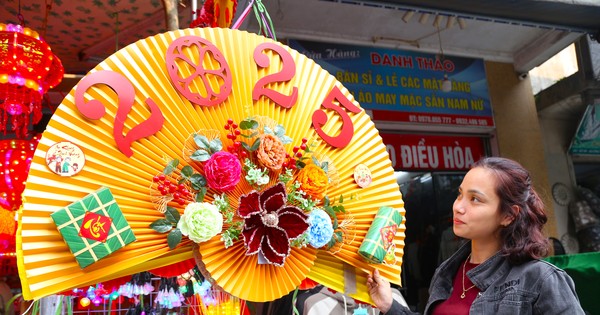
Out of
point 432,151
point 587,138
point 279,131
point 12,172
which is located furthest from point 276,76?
point 587,138

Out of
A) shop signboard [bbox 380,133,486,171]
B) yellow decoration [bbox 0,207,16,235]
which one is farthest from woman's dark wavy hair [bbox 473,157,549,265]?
shop signboard [bbox 380,133,486,171]

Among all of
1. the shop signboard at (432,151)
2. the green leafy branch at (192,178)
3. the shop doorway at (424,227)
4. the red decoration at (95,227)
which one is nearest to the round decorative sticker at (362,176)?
the green leafy branch at (192,178)

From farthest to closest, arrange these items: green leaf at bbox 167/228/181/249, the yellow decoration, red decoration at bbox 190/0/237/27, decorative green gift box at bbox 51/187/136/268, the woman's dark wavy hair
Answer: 1. the yellow decoration
2. red decoration at bbox 190/0/237/27
3. the woman's dark wavy hair
4. green leaf at bbox 167/228/181/249
5. decorative green gift box at bbox 51/187/136/268

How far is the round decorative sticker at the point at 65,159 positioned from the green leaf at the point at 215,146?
0.30 meters

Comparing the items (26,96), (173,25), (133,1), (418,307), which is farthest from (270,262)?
(418,307)

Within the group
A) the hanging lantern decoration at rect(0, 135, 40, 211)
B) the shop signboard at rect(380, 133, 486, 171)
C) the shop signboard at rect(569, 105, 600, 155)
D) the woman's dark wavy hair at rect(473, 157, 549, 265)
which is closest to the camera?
the woman's dark wavy hair at rect(473, 157, 549, 265)

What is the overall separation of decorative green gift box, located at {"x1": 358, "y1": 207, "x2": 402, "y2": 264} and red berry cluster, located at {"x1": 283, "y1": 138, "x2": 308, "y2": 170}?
0.32 meters

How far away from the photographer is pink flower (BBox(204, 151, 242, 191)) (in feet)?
4.14

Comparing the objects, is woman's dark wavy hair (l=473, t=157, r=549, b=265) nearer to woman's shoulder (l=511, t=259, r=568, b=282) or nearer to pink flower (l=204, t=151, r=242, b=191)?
woman's shoulder (l=511, t=259, r=568, b=282)

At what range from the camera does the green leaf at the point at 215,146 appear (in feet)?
4.29

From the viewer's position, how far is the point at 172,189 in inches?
49.6

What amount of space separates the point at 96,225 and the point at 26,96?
1.82m

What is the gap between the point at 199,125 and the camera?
4.39ft

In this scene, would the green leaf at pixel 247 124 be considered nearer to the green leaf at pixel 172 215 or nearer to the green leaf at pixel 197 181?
the green leaf at pixel 197 181
